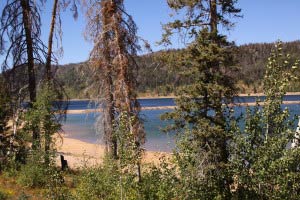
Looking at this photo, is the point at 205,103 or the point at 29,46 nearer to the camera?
the point at 205,103

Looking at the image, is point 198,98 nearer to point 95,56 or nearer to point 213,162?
point 213,162

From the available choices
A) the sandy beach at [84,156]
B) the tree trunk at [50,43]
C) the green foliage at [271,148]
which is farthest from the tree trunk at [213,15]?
the tree trunk at [50,43]

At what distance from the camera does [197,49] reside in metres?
13.8

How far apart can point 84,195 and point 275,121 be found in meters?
6.83

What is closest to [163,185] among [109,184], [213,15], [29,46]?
[109,184]

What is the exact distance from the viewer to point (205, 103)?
1396 cm

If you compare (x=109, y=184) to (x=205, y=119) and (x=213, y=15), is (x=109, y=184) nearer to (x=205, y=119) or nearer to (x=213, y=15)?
(x=205, y=119)

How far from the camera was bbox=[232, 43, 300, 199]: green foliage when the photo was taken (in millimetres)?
11070

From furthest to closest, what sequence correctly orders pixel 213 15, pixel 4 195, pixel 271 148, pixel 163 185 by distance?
pixel 4 195 < pixel 213 15 < pixel 163 185 < pixel 271 148

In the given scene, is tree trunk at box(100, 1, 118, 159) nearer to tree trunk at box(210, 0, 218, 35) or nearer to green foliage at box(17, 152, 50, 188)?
green foliage at box(17, 152, 50, 188)

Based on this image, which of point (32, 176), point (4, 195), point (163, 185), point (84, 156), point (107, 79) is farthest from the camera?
point (84, 156)

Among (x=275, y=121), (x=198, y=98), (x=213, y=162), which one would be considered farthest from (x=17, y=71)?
(x=275, y=121)

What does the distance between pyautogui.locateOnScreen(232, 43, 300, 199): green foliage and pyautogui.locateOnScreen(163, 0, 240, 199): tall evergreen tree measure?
850 millimetres

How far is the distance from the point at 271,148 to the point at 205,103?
10.9 ft
